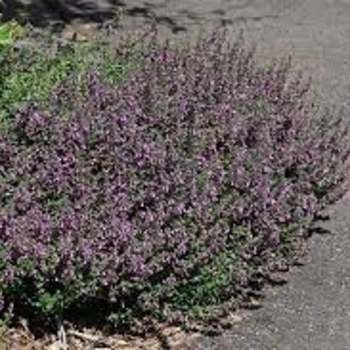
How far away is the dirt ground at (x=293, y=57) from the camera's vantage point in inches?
201

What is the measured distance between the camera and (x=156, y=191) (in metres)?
4.98

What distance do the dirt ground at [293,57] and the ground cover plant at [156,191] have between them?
0.58 feet

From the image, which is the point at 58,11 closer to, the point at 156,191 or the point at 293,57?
the point at 293,57

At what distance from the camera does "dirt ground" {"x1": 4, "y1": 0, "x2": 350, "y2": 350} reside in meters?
5.11

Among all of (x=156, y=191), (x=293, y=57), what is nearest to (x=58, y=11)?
(x=293, y=57)

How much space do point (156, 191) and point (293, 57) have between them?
382cm

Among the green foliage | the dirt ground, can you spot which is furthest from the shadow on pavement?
the green foliage

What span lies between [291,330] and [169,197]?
878 mm

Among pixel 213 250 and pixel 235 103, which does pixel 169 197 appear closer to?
pixel 213 250

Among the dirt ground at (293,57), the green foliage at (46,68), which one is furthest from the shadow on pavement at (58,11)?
the green foliage at (46,68)

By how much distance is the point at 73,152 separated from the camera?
5.21m

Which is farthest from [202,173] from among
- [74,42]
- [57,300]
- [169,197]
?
[74,42]

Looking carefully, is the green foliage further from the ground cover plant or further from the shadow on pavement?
the shadow on pavement

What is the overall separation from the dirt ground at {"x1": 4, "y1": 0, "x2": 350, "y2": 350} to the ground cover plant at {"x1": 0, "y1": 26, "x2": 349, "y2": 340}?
0.58 feet
